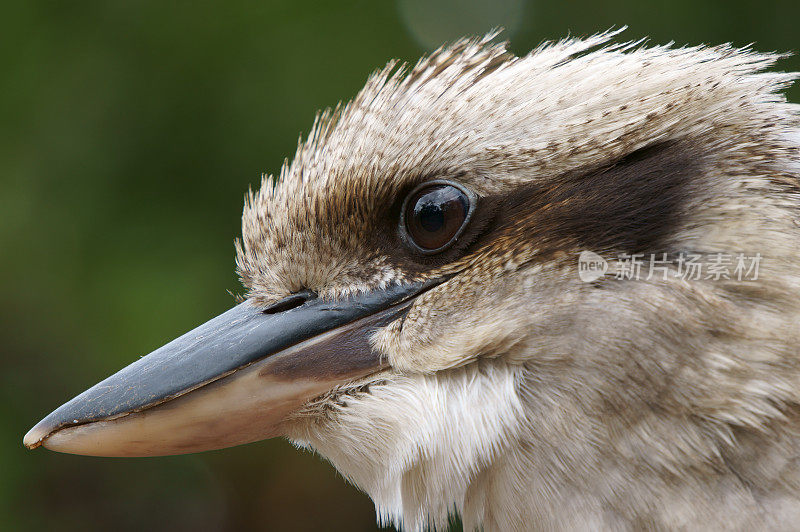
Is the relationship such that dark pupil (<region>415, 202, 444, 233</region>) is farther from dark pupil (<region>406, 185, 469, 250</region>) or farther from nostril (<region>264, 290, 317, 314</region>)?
nostril (<region>264, 290, 317, 314</region>)

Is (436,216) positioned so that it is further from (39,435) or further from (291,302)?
(39,435)

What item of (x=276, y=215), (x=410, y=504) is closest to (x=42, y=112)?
(x=276, y=215)

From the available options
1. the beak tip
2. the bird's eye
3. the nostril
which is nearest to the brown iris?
the bird's eye

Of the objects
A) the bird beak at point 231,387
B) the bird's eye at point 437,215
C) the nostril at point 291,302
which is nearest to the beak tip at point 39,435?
the bird beak at point 231,387

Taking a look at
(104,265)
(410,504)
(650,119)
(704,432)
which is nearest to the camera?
(704,432)

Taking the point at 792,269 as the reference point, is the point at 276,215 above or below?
above

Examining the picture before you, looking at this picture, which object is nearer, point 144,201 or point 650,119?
point 650,119

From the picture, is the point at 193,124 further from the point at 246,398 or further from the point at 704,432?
the point at 704,432
